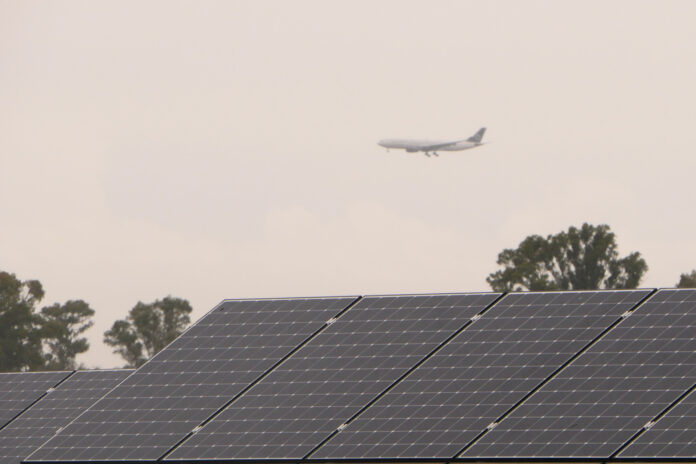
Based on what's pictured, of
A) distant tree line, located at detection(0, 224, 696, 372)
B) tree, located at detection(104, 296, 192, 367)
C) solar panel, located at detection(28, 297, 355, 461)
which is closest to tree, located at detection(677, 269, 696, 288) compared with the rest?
distant tree line, located at detection(0, 224, 696, 372)

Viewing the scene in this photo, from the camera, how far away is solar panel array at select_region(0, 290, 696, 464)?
120ft

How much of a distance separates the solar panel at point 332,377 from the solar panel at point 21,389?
1366 centimetres

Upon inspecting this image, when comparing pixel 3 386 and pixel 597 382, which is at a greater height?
pixel 3 386

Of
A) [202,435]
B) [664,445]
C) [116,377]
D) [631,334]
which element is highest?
[116,377]

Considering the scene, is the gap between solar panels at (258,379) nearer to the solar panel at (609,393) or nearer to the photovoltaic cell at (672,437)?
the solar panel at (609,393)

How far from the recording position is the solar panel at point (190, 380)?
41.5m

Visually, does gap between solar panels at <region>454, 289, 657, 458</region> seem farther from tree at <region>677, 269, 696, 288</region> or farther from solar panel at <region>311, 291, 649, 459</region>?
tree at <region>677, 269, 696, 288</region>

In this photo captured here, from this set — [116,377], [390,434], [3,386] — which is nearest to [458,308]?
[390,434]

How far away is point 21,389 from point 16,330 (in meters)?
79.4

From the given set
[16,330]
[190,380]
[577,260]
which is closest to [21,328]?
[16,330]

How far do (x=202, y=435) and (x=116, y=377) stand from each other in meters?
14.7

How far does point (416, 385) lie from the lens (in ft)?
131

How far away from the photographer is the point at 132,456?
133ft

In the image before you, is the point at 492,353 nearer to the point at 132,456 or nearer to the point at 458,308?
the point at 458,308
